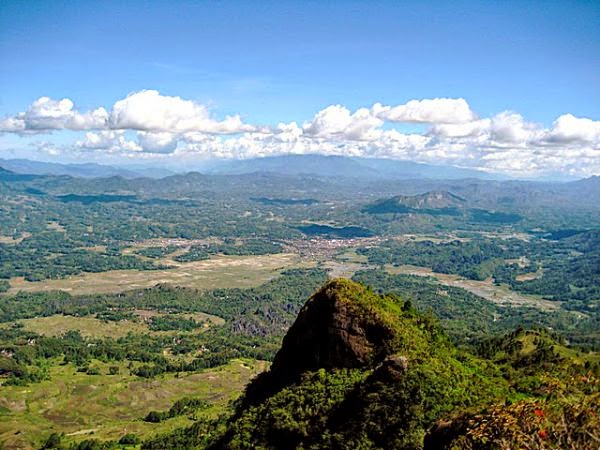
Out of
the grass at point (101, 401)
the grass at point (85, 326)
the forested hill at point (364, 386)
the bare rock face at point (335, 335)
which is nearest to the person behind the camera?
the forested hill at point (364, 386)

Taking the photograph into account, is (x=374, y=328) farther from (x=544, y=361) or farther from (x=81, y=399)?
(x=81, y=399)

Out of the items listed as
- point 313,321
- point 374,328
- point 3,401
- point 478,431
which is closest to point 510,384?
point 374,328

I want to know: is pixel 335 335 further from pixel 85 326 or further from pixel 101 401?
pixel 85 326

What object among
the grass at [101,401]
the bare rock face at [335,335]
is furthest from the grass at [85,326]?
the bare rock face at [335,335]

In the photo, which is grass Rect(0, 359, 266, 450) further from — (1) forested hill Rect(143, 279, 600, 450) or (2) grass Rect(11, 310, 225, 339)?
(1) forested hill Rect(143, 279, 600, 450)

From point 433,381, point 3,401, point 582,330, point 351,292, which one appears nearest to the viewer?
point 433,381

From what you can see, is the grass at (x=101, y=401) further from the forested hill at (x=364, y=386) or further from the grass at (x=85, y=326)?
the forested hill at (x=364, y=386)

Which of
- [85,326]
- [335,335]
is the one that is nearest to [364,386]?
[335,335]
